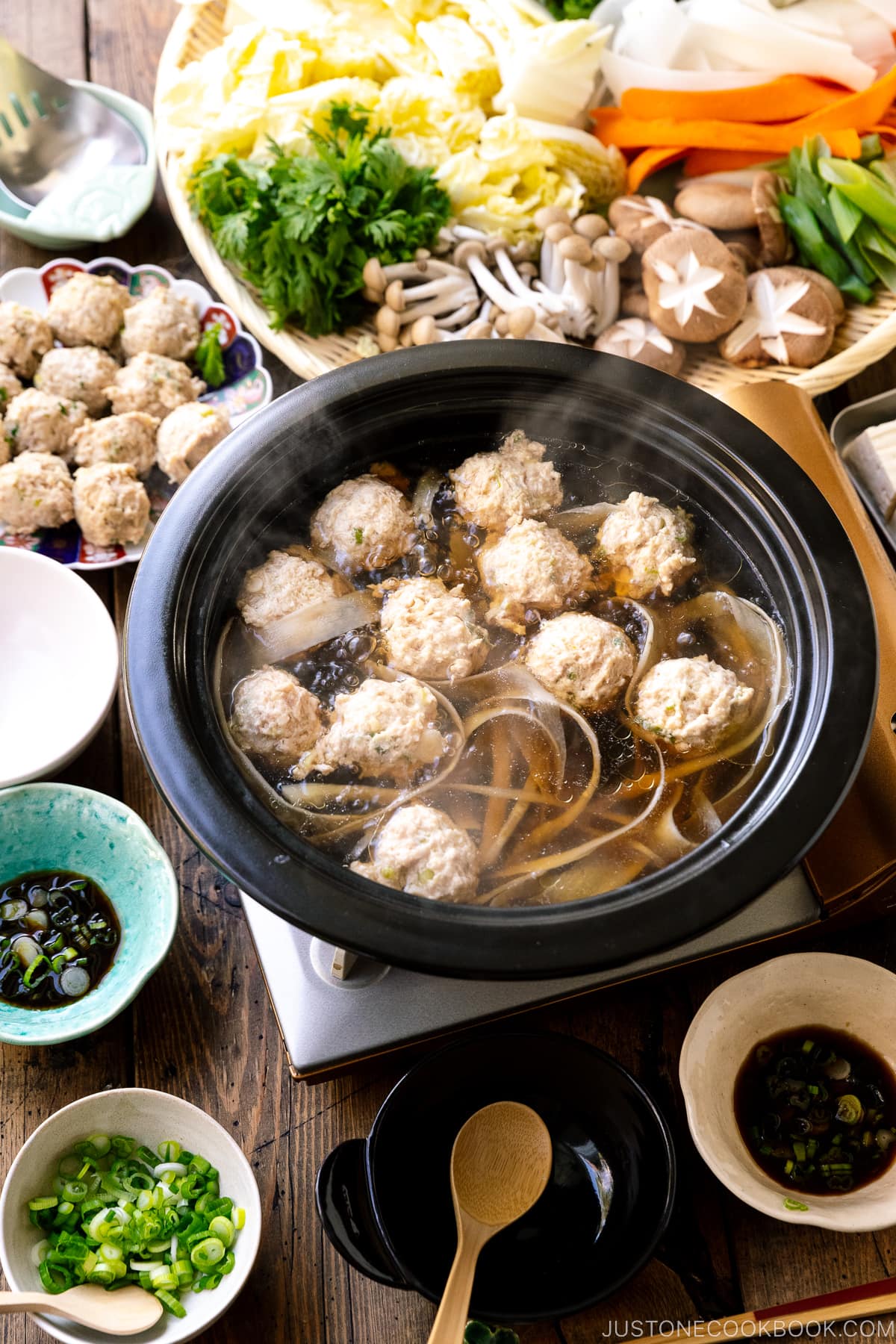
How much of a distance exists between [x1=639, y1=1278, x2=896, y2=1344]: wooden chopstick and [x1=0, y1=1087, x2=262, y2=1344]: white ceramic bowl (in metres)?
0.84

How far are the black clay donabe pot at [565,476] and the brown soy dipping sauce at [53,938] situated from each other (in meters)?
0.80

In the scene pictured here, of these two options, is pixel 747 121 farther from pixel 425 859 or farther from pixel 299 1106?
pixel 299 1106

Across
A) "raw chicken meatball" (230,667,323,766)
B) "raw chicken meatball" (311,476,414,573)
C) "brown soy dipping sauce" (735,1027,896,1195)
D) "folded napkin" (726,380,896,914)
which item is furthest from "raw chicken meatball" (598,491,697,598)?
"brown soy dipping sauce" (735,1027,896,1195)

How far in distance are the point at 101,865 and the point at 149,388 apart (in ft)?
4.26

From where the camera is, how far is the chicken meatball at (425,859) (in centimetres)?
181

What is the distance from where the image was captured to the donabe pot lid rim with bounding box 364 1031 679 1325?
199cm

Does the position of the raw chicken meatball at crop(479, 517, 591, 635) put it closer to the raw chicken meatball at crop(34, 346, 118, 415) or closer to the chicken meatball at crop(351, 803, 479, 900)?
the chicken meatball at crop(351, 803, 479, 900)

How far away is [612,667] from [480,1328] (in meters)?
1.35

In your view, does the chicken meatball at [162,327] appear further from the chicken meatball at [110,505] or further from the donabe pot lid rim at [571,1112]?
the donabe pot lid rim at [571,1112]

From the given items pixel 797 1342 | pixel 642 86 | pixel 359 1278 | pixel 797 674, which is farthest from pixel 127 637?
pixel 642 86

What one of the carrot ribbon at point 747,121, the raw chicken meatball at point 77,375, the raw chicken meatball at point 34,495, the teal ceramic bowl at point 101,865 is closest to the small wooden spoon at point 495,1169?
the teal ceramic bowl at point 101,865

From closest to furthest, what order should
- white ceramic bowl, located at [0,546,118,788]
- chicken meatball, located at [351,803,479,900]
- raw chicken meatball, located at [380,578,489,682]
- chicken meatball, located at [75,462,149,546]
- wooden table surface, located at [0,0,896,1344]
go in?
chicken meatball, located at [351,803,479,900], raw chicken meatball, located at [380,578,489,682], wooden table surface, located at [0,0,896,1344], white ceramic bowl, located at [0,546,118,788], chicken meatball, located at [75,462,149,546]

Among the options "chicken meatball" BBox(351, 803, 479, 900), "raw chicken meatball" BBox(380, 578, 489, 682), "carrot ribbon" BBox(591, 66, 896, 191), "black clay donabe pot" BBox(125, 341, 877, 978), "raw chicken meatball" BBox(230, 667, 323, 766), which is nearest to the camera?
"black clay donabe pot" BBox(125, 341, 877, 978)

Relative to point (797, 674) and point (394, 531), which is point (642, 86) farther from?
point (797, 674)
